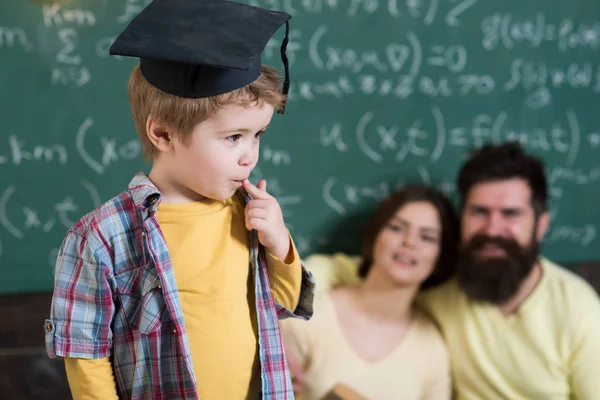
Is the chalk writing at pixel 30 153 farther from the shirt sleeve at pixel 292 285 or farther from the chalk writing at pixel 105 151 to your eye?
the shirt sleeve at pixel 292 285

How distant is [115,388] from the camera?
1109mm

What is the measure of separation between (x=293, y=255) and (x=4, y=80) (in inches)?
49.1

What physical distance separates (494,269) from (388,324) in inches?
14.6

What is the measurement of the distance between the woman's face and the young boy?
0.88m

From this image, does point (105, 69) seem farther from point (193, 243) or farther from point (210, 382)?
point (210, 382)

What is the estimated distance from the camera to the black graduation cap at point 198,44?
0.92 meters

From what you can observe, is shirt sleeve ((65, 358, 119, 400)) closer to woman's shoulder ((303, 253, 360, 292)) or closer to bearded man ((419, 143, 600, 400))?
woman's shoulder ((303, 253, 360, 292))

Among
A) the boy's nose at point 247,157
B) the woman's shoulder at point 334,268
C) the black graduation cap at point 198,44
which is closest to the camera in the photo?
the black graduation cap at point 198,44

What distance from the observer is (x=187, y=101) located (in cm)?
100

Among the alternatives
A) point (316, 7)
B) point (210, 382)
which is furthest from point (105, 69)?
point (210, 382)

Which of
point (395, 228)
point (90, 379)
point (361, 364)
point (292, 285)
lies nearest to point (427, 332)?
point (361, 364)

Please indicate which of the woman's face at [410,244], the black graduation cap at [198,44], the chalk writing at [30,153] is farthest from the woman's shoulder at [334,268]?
the black graduation cap at [198,44]

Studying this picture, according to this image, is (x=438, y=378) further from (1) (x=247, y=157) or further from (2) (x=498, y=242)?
(1) (x=247, y=157)

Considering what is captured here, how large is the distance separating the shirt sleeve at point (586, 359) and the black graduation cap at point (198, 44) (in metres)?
1.43
